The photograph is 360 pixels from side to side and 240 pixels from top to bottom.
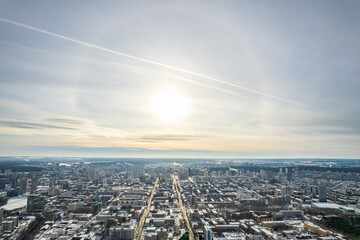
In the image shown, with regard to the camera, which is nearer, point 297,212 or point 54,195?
point 297,212

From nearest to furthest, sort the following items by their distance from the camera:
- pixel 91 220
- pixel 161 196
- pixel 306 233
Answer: pixel 306 233 → pixel 91 220 → pixel 161 196

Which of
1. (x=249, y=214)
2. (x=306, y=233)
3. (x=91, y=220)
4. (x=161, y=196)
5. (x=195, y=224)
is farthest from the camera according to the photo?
(x=161, y=196)

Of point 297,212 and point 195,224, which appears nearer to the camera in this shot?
A: point 195,224

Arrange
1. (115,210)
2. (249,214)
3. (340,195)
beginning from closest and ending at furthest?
(249,214)
(115,210)
(340,195)

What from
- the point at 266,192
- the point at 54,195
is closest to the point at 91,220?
the point at 54,195

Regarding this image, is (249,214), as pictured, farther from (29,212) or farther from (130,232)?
(29,212)

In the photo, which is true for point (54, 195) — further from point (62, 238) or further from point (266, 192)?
point (266, 192)

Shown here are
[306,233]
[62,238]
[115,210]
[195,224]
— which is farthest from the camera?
[115,210]

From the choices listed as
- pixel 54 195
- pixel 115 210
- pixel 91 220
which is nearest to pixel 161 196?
pixel 115 210
